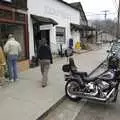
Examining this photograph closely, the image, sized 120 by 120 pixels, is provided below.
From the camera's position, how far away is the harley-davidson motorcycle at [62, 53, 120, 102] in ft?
22.4

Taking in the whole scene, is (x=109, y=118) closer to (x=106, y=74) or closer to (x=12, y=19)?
(x=106, y=74)

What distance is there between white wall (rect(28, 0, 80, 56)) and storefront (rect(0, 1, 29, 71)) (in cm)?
168

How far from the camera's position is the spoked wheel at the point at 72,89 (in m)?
7.45

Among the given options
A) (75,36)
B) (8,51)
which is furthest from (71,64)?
(75,36)

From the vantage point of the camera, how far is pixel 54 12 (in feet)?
64.1

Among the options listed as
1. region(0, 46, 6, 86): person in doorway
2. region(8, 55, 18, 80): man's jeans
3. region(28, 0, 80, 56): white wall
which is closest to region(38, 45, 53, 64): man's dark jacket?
region(8, 55, 18, 80): man's jeans

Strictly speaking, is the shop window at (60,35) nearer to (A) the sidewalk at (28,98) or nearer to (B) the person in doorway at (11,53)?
(A) the sidewalk at (28,98)

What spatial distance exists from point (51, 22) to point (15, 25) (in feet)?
14.4

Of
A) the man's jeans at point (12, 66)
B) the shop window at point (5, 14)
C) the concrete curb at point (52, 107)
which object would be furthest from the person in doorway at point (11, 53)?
the concrete curb at point (52, 107)

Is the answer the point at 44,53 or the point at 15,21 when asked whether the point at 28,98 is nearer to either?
the point at 44,53

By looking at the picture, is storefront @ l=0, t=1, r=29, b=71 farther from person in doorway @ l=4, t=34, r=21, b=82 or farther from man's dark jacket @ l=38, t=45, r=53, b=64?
man's dark jacket @ l=38, t=45, r=53, b=64

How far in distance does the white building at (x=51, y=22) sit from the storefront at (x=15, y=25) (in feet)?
4.79

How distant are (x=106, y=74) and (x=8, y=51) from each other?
4197mm

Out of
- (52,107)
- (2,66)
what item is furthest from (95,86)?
(2,66)
